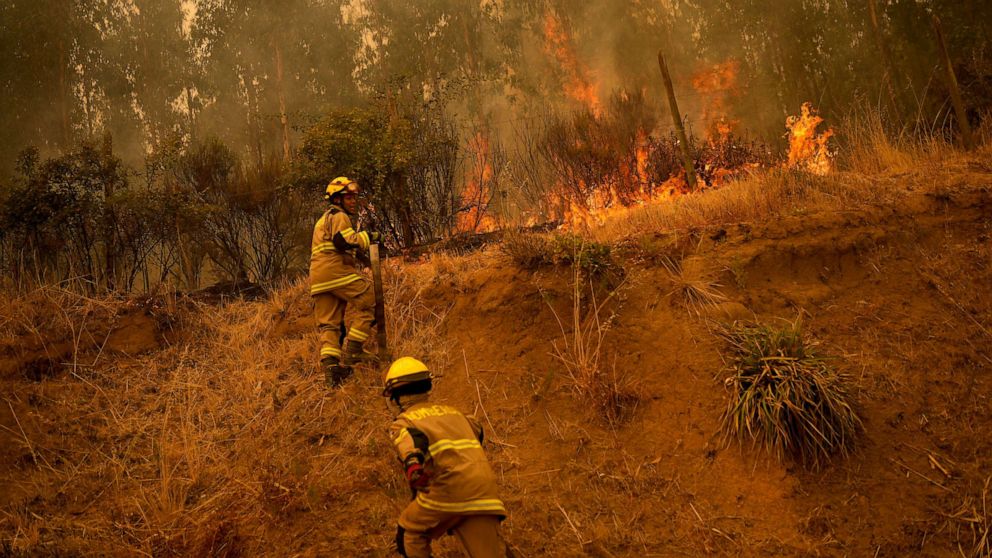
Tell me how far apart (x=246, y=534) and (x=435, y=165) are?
32.4ft

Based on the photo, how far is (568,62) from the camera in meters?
29.9

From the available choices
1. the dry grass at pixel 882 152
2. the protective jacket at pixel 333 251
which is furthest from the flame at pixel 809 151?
the protective jacket at pixel 333 251

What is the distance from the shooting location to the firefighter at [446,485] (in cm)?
319

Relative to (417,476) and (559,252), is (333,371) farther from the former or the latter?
(417,476)

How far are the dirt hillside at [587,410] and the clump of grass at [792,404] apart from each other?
0.13 m

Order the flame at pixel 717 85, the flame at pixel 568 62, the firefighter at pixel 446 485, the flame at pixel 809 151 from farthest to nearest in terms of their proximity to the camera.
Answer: the flame at pixel 568 62, the flame at pixel 717 85, the flame at pixel 809 151, the firefighter at pixel 446 485

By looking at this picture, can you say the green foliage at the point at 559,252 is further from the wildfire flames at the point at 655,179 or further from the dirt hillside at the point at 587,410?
the wildfire flames at the point at 655,179

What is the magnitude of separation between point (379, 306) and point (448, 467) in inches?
131

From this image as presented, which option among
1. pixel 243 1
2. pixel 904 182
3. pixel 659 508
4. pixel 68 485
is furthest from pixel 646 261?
pixel 243 1

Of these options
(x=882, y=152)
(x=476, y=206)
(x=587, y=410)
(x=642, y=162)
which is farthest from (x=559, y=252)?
(x=642, y=162)

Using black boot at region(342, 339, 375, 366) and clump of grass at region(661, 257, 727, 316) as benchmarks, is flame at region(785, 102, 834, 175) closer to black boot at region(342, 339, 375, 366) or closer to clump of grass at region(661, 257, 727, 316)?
clump of grass at region(661, 257, 727, 316)

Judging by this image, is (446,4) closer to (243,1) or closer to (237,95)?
(243,1)

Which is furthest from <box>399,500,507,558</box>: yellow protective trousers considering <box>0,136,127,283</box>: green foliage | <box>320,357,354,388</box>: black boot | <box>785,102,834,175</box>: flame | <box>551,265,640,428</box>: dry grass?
<box>0,136,127,283</box>: green foliage

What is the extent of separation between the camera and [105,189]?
12492mm
